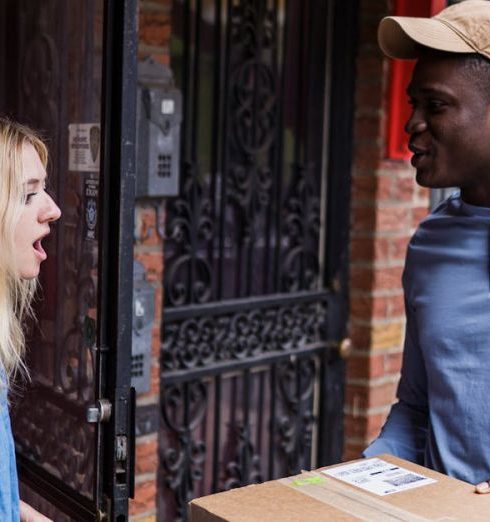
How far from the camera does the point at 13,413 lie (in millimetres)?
2545

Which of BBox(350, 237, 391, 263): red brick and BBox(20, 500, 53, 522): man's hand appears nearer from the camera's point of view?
BBox(20, 500, 53, 522): man's hand

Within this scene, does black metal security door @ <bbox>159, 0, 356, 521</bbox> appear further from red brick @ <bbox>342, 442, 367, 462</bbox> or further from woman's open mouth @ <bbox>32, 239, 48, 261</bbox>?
woman's open mouth @ <bbox>32, 239, 48, 261</bbox>

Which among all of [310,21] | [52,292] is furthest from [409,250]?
[310,21]

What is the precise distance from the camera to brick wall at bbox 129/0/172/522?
9.53 feet

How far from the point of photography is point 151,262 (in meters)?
3.01

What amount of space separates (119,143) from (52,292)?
49 centimetres

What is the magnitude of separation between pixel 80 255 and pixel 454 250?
2.88 feet

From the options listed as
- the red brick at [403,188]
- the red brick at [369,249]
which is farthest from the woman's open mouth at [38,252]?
the red brick at [403,188]

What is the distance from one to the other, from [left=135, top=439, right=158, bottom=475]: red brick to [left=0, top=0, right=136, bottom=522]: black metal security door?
1.88 feet

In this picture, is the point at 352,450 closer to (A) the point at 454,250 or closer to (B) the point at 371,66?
(B) the point at 371,66

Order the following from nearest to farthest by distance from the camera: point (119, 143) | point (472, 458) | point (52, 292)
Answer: point (472, 458), point (119, 143), point (52, 292)

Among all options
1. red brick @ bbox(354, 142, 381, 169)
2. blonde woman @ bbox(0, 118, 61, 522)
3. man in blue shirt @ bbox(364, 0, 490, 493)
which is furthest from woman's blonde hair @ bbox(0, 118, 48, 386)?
red brick @ bbox(354, 142, 381, 169)

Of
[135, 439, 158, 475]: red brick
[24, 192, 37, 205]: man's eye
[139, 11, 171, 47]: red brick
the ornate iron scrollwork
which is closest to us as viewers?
A: [24, 192, 37, 205]: man's eye

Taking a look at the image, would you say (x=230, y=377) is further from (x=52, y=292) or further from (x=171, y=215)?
(x=52, y=292)
